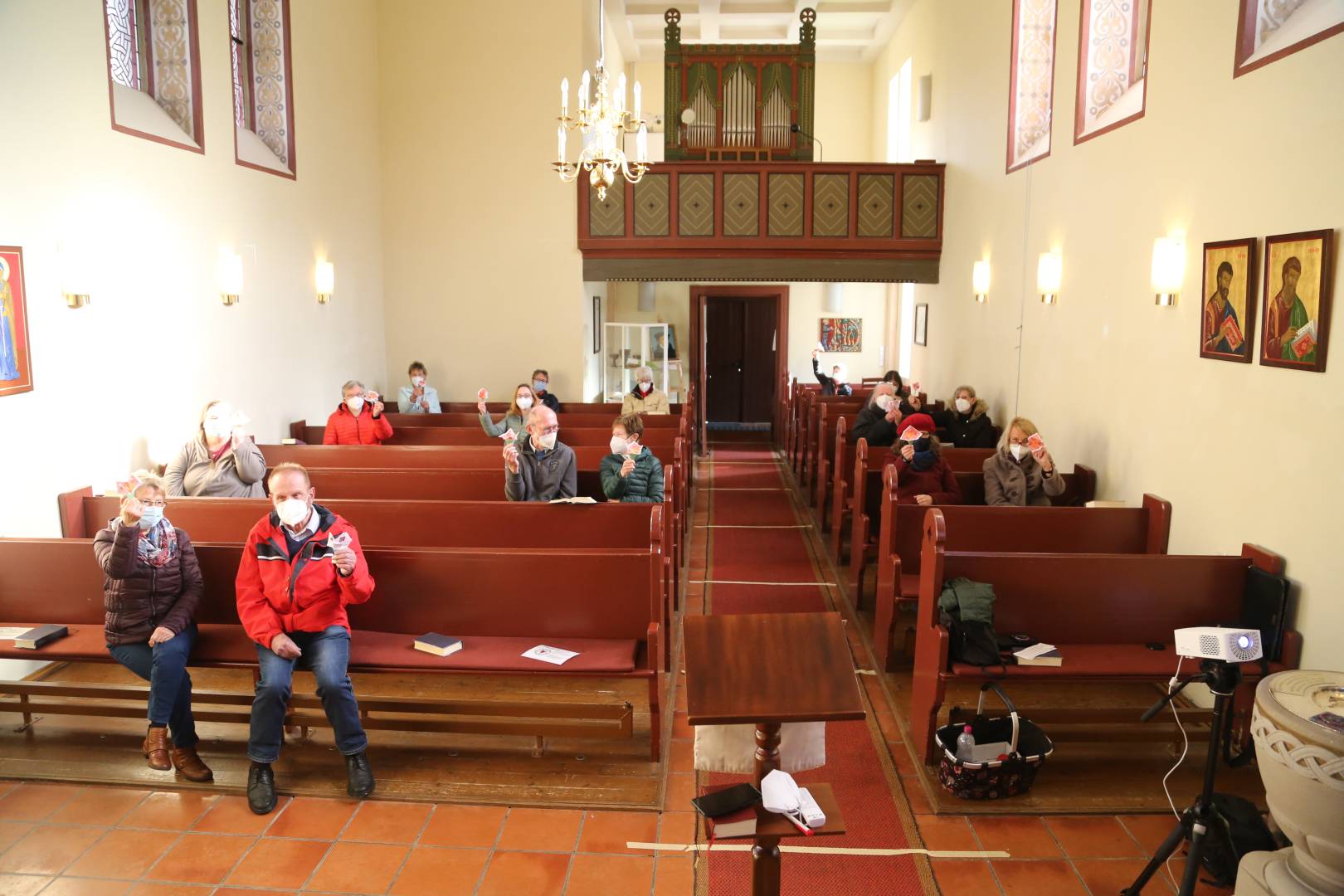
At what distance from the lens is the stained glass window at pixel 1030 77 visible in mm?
7539

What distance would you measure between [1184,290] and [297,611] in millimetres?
4731

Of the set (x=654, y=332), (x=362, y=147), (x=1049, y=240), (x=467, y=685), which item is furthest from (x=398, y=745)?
(x=654, y=332)

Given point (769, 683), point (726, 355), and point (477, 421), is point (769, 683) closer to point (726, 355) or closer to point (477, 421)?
point (477, 421)

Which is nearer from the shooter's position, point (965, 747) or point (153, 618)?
point (965, 747)

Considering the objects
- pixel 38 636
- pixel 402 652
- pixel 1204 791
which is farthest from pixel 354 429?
pixel 1204 791

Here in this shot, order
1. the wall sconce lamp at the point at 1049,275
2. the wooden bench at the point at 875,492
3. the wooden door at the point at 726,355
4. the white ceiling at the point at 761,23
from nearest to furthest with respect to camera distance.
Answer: the wooden bench at the point at 875,492 < the wall sconce lamp at the point at 1049,275 < the white ceiling at the point at 761,23 < the wooden door at the point at 726,355

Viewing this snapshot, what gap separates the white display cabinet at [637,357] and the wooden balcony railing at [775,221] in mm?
2971

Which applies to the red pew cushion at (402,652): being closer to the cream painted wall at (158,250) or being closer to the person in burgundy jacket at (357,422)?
the cream painted wall at (158,250)

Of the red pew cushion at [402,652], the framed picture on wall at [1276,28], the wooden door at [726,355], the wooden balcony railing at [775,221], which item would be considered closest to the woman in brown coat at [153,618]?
the red pew cushion at [402,652]

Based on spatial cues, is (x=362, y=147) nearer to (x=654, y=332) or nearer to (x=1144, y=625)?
(x=654, y=332)

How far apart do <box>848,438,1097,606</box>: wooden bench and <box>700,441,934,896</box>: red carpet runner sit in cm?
39

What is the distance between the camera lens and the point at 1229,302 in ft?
15.3

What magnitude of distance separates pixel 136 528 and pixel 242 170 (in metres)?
4.31

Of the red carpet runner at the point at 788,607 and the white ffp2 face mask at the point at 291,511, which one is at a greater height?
the white ffp2 face mask at the point at 291,511
